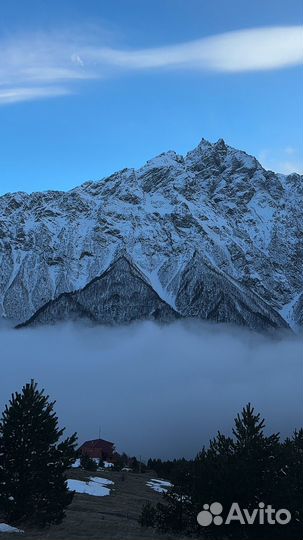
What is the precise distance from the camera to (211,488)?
118ft

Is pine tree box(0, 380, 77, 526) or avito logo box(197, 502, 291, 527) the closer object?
avito logo box(197, 502, 291, 527)

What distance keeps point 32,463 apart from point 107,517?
1706 centimetres

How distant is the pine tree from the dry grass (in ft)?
4.92

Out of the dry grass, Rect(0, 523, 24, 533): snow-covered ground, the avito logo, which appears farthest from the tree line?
Rect(0, 523, 24, 533): snow-covered ground

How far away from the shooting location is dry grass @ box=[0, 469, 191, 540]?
34244 millimetres

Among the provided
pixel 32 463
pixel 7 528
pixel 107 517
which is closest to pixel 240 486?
pixel 32 463

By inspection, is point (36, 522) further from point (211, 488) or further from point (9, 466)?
point (211, 488)

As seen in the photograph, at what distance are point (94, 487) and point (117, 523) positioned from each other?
26.9 m

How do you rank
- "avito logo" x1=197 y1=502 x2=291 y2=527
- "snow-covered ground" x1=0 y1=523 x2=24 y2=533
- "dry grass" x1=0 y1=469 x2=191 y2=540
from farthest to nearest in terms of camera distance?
"avito logo" x1=197 y1=502 x2=291 y2=527
"dry grass" x1=0 y1=469 x2=191 y2=540
"snow-covered ground" x1=0 y1=523 x2=24 y2=533

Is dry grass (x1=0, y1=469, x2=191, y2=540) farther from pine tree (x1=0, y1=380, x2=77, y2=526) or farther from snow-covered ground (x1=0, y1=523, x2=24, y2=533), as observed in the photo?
pine tree (x1=0, y1=380, x2=77, y2=526)

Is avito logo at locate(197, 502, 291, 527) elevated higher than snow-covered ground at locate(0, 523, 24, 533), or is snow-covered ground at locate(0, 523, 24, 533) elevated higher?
avito logo at locate(197, 502, 291, 527)

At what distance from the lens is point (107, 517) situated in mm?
49875

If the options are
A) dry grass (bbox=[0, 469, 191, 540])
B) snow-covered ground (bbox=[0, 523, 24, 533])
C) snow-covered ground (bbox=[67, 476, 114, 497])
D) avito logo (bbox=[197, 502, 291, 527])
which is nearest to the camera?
snow-covered ground (bbox=[0, 523, 24, 533])

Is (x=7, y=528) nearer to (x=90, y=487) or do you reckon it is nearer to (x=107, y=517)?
(x=107, y=517)
